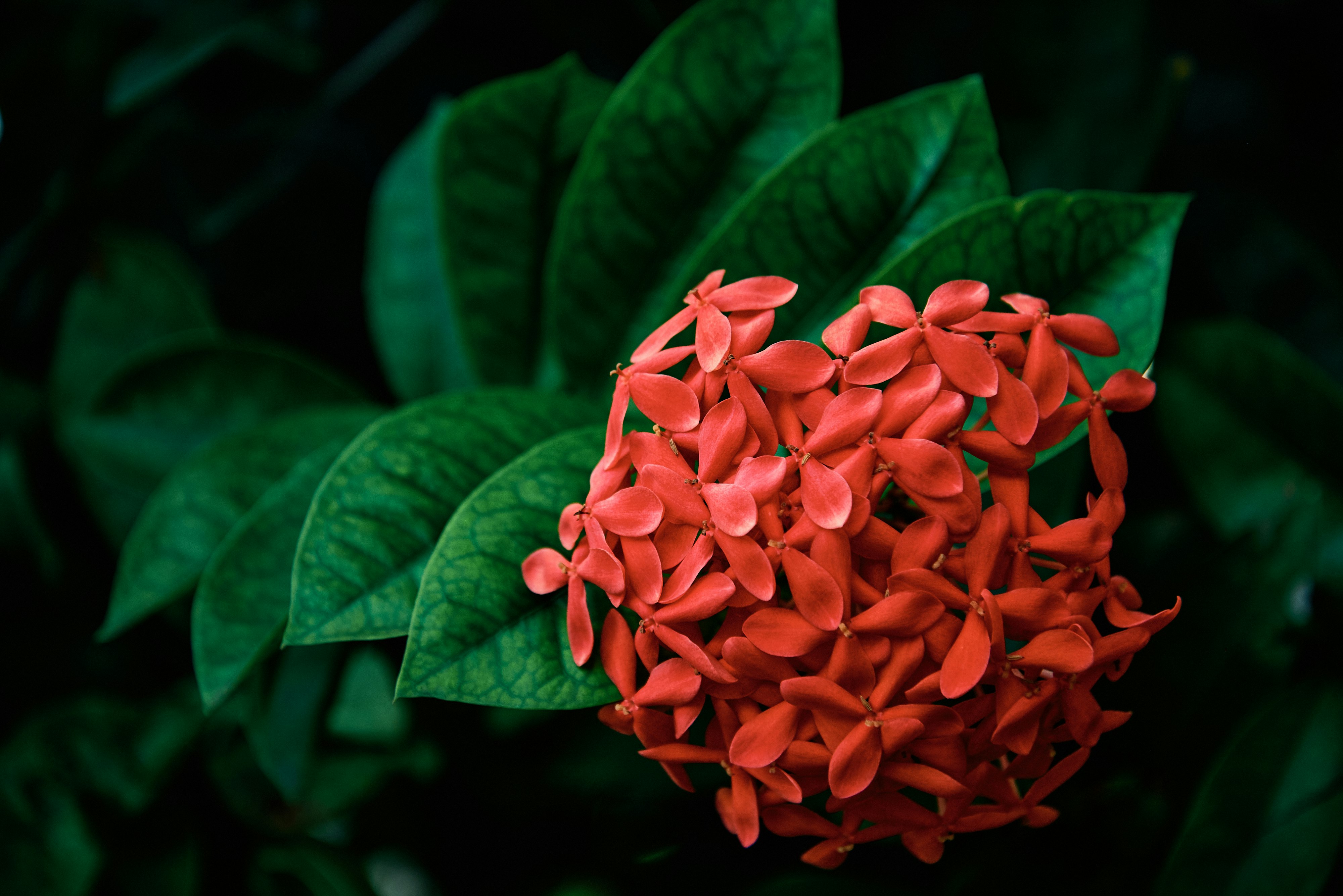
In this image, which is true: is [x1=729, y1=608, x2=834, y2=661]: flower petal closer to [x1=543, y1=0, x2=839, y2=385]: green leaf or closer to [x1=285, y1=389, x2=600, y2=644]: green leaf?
[x1=285, y1=389, x2=600, y2=644]: green leaf

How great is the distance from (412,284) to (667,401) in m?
0.62

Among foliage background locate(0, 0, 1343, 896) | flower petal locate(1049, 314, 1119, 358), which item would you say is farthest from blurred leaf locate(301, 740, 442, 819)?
flower petal locate(1049, 314, 1119, 358)

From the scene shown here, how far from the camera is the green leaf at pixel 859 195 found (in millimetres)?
617

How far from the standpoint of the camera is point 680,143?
0.71 metres

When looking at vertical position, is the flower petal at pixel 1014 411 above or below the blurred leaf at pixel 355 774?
above

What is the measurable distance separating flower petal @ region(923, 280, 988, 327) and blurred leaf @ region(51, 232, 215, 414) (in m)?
0.87

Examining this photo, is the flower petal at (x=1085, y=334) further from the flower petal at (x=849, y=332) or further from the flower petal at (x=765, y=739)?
the flower petal at (x=765, y=739)

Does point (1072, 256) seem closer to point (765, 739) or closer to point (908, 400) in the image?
point (908, 400)

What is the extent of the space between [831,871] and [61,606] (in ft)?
3.21

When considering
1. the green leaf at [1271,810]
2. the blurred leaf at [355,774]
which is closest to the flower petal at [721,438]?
the green leaf at [1271,810]

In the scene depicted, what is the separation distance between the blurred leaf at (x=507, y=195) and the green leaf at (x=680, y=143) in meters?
0.09

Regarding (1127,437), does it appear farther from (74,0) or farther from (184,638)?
(74,0)

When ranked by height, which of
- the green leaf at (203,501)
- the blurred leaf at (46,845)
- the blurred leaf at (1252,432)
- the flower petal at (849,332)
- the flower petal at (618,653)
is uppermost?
the flower petal at (849,332)

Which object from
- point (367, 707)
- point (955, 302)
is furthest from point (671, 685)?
point (367, 707)
